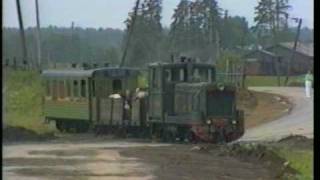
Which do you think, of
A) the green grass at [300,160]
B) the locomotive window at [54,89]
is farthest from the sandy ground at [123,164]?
the locomotive window at [54,89]

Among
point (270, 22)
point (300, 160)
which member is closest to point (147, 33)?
point (270, 22)

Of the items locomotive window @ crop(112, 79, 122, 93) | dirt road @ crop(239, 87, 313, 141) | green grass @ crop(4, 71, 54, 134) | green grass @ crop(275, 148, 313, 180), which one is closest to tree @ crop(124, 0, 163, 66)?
green grass @ crop(4, 71, 54, 134)

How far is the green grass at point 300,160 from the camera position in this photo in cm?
1283

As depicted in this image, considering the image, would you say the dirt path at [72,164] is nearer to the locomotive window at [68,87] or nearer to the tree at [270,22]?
the locomotive window at [68,87]

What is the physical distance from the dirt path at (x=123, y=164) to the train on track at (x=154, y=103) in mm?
2285

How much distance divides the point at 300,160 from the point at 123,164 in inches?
132

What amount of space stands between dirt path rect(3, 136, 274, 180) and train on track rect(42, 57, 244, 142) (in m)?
2.28

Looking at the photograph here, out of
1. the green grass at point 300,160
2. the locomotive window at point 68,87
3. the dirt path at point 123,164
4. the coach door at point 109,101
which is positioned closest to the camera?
the green grass at point 300,160

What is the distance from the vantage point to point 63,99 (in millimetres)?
27875

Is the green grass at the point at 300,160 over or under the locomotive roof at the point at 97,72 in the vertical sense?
under

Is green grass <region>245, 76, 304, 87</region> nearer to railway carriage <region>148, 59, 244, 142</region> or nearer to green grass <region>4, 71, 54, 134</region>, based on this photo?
green grass <region>4, 71, 54, 134</region>

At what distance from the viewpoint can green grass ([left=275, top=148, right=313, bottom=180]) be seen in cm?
1283
